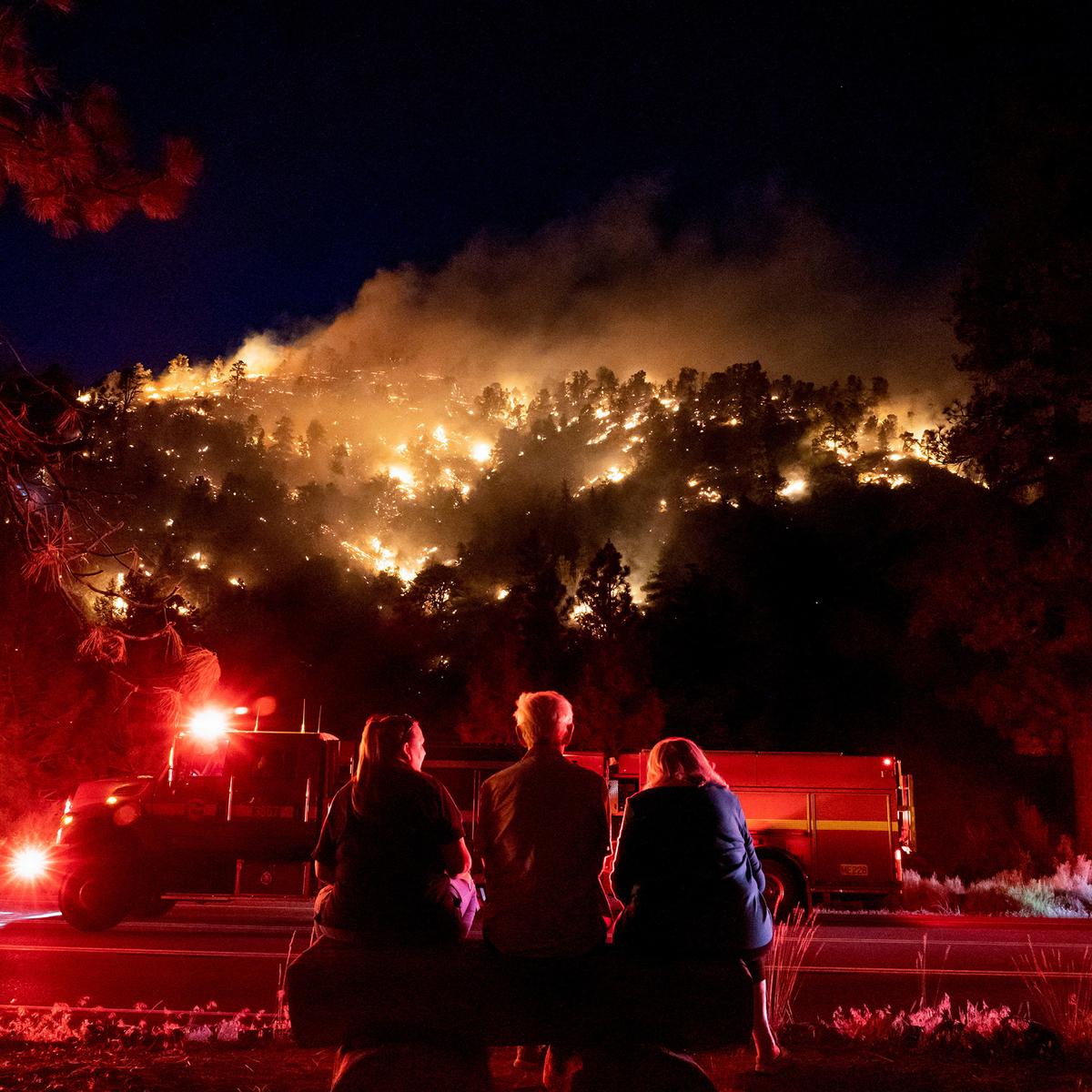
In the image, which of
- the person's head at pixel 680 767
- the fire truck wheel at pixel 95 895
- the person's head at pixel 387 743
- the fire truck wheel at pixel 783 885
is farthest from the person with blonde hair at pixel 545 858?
the fire truck wheel at pixel 783 885

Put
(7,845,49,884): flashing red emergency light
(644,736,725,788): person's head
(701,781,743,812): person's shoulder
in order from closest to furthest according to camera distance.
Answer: (701,781,743,812): person's shoulder, (644,736,725,788): person's head, (7,845,49,884): flashing red emergency light

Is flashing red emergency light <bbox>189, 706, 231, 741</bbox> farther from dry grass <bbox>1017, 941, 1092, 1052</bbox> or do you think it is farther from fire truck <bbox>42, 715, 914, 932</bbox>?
dry grass <bbox>1017, 941, 1092, 1052</bbox>

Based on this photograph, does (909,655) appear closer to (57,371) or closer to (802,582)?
(802,582)

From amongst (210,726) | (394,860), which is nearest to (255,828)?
(210,726)

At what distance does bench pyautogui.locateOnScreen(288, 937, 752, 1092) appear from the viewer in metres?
4.24

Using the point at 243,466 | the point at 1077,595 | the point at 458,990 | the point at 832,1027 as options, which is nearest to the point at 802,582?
the point at 1077,595

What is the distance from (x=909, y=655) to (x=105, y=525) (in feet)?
110

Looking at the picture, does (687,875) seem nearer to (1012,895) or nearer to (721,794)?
(721,794)

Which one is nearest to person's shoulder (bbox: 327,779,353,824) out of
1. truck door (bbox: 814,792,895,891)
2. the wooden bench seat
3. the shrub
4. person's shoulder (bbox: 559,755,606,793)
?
the wooden bench seat

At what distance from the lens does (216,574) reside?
236 ft

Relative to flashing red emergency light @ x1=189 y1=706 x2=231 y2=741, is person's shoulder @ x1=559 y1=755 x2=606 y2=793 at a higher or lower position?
lower

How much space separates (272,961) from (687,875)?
6805mm

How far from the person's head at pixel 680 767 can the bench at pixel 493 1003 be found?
935mm

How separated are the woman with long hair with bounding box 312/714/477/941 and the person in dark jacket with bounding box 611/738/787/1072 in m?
0.78
